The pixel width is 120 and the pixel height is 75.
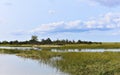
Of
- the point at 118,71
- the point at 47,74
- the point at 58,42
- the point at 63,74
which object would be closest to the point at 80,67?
the point at 63,74

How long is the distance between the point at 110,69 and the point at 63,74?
434cm

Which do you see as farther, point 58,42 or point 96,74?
point 58,42

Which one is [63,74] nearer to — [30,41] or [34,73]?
[34,73]

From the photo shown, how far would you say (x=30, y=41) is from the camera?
357ft

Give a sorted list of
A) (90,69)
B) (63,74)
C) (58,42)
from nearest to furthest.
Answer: (90,69) < (63,74) < (58,42)

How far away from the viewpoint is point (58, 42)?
104 meters

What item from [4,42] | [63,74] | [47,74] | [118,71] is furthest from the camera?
[4,42]

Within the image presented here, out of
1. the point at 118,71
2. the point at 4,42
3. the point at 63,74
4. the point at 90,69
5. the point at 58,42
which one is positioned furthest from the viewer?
the point at 4,42

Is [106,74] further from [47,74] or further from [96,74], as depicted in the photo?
[47,74]

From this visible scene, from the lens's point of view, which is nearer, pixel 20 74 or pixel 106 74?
pixel 106 74

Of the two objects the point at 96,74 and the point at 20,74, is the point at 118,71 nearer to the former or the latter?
the point at 96,74

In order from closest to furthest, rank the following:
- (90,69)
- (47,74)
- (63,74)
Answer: (90,69) < (63,74) < (47,74)

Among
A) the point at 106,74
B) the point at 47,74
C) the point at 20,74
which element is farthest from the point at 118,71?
the point at 20,74

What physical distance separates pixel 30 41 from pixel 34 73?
8423cm
